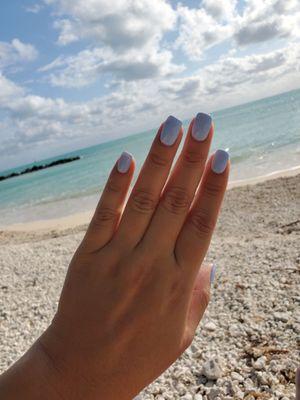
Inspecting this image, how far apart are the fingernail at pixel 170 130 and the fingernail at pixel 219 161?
19 centimetres

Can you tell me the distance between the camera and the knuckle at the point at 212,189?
1.63m

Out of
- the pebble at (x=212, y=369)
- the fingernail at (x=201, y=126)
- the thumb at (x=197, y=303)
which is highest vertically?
the fingernail at (x=201, y=126)

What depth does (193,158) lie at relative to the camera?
156 centimetres

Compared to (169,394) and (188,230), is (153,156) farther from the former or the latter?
(169,394)

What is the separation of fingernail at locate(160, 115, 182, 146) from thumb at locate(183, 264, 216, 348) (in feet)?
2.14

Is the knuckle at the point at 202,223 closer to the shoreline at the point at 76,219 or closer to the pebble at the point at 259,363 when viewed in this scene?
the pebble at the point at 259,363

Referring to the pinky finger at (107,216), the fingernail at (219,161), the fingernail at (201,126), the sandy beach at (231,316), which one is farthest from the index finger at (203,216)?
the sandy beach at (231,316)

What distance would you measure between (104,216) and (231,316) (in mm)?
2185

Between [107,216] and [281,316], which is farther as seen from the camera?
[281,316]

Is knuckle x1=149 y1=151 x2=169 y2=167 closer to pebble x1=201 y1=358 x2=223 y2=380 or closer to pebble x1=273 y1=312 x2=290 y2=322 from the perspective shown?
pebble x1=201 y1=358 x2=223 y2=380

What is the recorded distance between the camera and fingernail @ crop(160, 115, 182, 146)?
1.45m

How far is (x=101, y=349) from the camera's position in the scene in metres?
1.52

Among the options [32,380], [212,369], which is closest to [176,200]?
[32,380]

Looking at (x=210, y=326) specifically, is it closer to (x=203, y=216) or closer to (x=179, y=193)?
(x=203, y=216)
